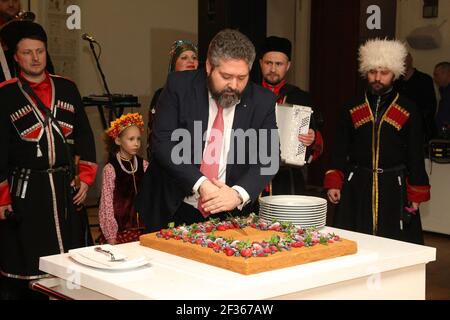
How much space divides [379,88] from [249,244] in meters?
2.35

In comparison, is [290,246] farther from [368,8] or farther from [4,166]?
[368,8]

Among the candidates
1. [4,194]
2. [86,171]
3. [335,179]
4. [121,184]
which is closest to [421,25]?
[335,179]

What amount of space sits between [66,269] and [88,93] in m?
5.90

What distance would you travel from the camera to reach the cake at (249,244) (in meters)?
2.18

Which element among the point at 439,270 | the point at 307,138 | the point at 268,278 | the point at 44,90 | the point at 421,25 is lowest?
the point at 439,270

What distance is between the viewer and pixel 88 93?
797 centimetres

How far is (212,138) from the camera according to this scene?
117 inches

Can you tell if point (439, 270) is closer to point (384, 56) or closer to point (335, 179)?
point (335, 179)

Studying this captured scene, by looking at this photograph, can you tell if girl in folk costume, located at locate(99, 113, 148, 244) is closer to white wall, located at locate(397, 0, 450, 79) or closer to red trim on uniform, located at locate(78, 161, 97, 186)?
red trim on uniform, located at locate(78, 161, 97, 186)

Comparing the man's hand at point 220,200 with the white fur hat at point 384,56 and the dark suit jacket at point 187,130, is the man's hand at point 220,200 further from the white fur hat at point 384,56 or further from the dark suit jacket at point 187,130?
the white fur hat at point 384,56

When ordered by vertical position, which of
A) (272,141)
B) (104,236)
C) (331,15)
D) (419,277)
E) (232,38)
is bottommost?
(104,236)
